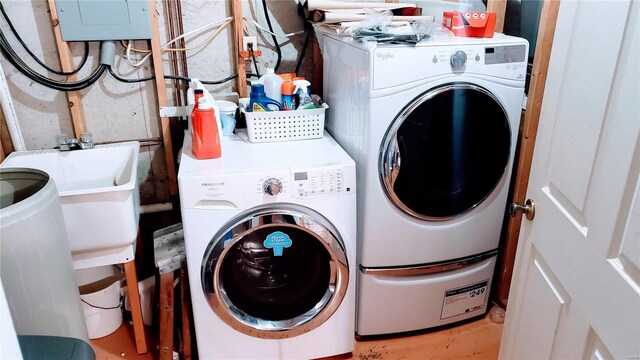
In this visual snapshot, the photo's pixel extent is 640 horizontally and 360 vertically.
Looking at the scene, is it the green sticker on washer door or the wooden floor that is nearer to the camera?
Answer: the green sticker on washer door

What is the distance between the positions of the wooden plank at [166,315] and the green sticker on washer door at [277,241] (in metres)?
0.41

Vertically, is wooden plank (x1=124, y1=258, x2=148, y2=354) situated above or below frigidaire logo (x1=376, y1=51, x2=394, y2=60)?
below

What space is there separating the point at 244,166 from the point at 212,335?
657 millimetres

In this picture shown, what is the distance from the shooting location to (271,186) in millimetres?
1582

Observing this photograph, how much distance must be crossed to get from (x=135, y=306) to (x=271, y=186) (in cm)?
81

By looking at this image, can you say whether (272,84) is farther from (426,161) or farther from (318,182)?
(426,161)

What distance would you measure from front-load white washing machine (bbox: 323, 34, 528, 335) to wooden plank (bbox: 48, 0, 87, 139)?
109 centimetres

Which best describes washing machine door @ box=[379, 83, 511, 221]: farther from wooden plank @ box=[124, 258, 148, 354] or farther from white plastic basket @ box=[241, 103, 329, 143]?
wooden plank @ box=[124, 258, 148, 354]

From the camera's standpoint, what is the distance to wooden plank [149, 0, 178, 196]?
1.98 meters

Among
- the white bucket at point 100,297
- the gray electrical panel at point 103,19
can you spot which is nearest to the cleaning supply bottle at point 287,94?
the gray electrical panel at point 103,19

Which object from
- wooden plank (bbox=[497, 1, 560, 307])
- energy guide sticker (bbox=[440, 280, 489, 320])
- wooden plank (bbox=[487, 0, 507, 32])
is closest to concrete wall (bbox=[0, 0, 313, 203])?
wooden plank (bbox=[487, 0, 507, 32])

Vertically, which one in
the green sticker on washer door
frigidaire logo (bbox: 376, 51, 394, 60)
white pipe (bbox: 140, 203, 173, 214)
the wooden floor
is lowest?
the wooden floor

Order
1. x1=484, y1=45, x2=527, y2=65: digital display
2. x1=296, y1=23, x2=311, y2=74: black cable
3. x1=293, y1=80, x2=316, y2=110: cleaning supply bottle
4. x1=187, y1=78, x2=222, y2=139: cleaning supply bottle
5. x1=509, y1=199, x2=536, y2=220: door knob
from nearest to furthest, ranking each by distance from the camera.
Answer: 1. x1=509, y1=199, x2=536, y2=220: door knob
2. x1=484, y1=45, x2=527, y2=65: digital display
3. x1=187, y1=78, x2=222, y2=139: cleaning supply bottle
4. x1=293, y1=80, x2=316, y2=110: cleaning supply bottle
5. x1=296, y1=23, x2=311, y2=74: black cable

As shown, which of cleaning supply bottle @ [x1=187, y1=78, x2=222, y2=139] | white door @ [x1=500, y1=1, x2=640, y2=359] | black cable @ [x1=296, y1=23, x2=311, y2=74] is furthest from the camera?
black cable @ [x1=296, y1=23, x2=311, y2=74]
